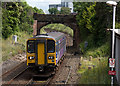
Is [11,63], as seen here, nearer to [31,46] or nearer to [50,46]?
[31,46]

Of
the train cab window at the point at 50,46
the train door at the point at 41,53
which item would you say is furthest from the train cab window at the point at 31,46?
the train cab window at the point at 50,46

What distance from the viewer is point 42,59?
13.7 meters

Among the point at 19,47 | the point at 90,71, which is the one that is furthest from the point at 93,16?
the point at 90,71

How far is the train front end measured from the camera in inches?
538

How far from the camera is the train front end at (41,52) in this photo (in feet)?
44.8

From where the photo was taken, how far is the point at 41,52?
13.7 metres

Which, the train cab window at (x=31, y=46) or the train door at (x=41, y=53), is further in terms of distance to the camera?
the train cab window at (x=31, y=46)

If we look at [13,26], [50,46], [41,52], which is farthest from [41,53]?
[13,26]

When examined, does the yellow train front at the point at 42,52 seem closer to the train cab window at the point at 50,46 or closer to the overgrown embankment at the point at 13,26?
the train cab window at the point at 50,46

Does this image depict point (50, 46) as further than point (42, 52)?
Yes

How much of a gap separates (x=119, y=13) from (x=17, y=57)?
11571 millimetres

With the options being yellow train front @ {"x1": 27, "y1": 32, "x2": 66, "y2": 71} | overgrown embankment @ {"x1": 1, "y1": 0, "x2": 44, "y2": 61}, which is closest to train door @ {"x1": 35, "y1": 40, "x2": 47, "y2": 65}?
yellow train front @ {"x1": 27, "y1": 32, "x2": 66, "y2": 71}

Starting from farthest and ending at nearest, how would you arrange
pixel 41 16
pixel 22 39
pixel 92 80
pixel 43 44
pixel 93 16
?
pixel 41 16, pixel 22 39, pixel 93 16, pixel 43 44, pixel 92 80

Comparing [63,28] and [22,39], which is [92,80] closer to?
[22,39]
